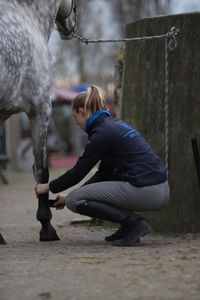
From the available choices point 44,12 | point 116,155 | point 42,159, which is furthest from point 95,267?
point 44,12

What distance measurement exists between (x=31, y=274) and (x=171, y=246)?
1583 millimetres

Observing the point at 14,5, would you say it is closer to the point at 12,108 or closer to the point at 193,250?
the point at 12,108

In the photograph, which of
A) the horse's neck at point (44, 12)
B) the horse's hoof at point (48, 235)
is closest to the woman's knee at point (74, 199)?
the horse's hoof at point (48, 235)

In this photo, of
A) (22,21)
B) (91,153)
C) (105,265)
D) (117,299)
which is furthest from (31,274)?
(22,21)

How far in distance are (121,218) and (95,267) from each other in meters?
1.16

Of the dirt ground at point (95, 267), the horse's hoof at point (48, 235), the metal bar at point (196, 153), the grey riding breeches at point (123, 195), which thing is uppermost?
the metal bar at point (196, 153)

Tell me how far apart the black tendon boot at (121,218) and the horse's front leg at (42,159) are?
1.59 feet

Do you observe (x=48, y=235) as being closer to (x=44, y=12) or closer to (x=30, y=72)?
(x=30, y=72)

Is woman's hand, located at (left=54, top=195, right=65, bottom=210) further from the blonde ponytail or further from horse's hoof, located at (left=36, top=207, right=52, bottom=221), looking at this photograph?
the blonde ponytail

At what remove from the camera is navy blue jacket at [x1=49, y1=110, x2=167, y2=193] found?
5.82m

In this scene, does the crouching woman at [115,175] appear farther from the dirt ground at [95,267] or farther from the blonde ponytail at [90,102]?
the dirt ground at [95,267]

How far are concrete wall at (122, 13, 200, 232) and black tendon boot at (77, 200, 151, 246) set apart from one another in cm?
77

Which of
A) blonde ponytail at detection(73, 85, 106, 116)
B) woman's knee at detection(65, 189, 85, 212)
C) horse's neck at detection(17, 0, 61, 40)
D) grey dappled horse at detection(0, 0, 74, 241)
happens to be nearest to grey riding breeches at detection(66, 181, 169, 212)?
woman's knee at detection(65, 189, 85, 212)

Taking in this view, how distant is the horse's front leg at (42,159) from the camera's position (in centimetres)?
636
